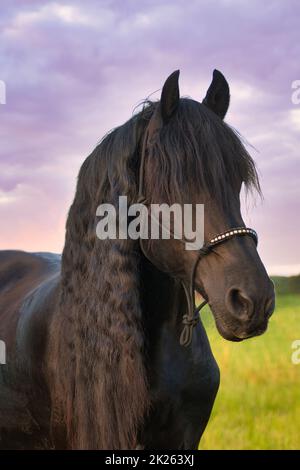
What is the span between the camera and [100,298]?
3.33 m

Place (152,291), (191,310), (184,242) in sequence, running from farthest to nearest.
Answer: (152,291) → (191,310) → (184,242)

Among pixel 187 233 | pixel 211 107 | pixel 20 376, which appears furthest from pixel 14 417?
pixel 211 107

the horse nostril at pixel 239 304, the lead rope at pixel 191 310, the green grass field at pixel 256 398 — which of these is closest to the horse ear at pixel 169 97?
the lead rope at pixel 191 310

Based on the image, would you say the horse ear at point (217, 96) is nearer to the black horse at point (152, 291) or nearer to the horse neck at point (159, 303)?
the black horse at point (152, 291)

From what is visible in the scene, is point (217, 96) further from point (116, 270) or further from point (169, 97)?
point (116, 270)

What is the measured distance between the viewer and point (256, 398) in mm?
8500

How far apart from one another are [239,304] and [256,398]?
6.03 m

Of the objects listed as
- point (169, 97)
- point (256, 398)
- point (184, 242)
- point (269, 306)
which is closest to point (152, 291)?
point (184, 242)

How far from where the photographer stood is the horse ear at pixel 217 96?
3592 mm

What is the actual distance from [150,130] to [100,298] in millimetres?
917

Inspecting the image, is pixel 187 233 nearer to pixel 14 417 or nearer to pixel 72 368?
pixel 72 368

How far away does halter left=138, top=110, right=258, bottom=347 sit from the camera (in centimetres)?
300

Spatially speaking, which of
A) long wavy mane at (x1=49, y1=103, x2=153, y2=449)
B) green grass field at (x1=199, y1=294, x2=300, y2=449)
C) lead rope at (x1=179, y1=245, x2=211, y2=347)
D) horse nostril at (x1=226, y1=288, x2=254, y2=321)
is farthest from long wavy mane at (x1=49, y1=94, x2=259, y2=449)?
green grass field at (x1=199, y1=294, x2=300, y2=449)

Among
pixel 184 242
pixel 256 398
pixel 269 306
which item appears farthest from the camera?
pixel 256 398
